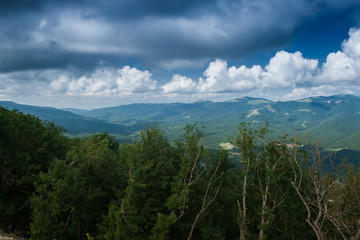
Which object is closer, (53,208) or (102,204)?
(53,208)

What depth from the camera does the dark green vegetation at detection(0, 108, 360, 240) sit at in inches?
786

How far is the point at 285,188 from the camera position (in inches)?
1060

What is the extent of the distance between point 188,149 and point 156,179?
502 cm

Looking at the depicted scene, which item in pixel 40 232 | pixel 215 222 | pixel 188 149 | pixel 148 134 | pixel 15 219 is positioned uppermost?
pixel 148 134

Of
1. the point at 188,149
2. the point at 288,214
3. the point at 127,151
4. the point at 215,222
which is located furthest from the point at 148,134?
the point at 288,214

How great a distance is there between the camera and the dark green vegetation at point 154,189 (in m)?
20.0

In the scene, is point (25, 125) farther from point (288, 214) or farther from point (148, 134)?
point (288, 214)

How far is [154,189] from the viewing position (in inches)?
966

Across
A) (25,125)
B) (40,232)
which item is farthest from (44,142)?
(40,232)

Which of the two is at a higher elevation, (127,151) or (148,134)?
(148,134)

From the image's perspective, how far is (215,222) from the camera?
29.9m

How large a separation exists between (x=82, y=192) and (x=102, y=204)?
4.34 meters

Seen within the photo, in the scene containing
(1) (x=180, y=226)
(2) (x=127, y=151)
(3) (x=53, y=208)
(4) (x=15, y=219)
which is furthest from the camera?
(4) (x=15, y=219)

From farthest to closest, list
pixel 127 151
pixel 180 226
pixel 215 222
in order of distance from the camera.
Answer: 1. pixel 215 222
2. pixel 180 226
3. pixel 127 151
